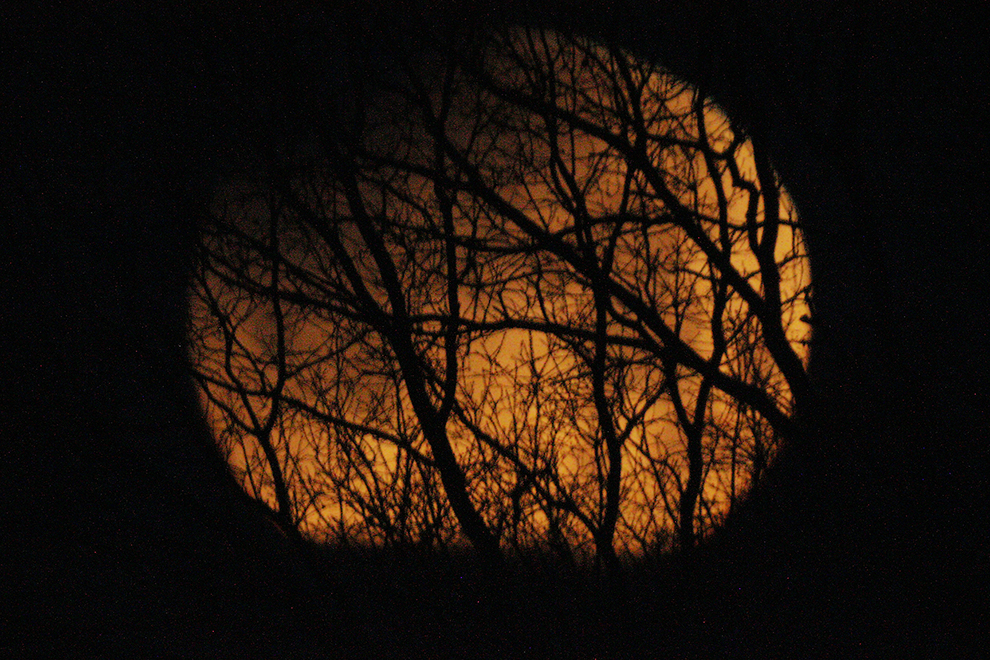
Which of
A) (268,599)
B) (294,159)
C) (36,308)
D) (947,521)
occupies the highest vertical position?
(294,159)

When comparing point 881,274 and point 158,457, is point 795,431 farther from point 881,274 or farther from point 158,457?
point 158,457

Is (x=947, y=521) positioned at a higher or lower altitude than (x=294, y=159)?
lower

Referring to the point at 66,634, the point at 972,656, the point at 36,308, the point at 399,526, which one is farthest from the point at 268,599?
the point at 972,656

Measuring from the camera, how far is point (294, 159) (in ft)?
20.0

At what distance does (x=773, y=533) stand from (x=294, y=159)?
5.79 meters

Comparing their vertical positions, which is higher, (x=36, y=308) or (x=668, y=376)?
(x=36, y=308)

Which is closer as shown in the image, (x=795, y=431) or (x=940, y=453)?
(x=940, y=453)

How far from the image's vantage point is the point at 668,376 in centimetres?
613

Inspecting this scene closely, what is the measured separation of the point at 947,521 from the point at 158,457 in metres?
6.83

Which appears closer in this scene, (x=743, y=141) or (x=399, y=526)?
(x=399, y=526)

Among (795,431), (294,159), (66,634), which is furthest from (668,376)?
(66,634)

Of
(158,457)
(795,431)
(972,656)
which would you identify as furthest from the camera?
(795,431)

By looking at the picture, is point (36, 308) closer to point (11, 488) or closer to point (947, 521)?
point (11, 488)

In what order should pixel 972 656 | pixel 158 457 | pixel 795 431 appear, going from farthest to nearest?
pixel 795 431 → pixel 158 457 → pixel 972 656
